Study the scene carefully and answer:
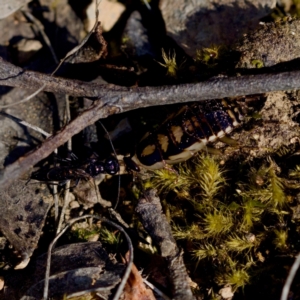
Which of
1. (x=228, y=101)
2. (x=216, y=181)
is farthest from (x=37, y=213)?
(x=228, y=101)

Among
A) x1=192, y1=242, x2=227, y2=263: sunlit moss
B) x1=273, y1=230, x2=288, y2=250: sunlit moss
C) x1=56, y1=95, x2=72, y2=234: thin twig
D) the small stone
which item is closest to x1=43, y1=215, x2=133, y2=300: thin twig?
x1=56, y1=95, x2=72, y2=234: thin twig

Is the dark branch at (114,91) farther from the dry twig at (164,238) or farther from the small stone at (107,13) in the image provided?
the small stone at (107,13)

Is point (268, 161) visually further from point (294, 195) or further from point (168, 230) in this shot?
point (168, 230)

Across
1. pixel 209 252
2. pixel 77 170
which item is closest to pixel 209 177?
pixel 209 252

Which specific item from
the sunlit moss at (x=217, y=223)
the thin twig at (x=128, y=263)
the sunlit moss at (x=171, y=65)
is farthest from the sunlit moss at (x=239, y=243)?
the sunlit moss at (x=171, y=65)

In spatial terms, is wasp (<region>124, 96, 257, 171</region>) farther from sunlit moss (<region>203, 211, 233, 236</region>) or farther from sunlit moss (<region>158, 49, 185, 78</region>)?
sunlit moss (<region>203, 211, 233, 236</region>)

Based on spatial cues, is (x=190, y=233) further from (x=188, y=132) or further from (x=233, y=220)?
(x=188, y=132)
